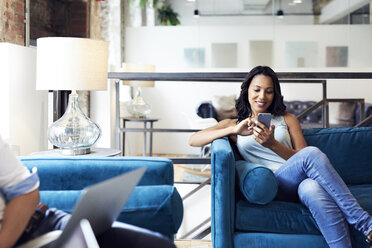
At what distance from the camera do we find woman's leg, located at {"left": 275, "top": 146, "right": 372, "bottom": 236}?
1710 millimetres

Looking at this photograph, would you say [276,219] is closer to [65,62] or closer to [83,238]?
[83,238]

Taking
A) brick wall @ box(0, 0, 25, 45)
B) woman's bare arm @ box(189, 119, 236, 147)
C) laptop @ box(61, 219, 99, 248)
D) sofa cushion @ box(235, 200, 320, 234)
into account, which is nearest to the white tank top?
woman's bare arm @ box(189, 119, 236, 147)

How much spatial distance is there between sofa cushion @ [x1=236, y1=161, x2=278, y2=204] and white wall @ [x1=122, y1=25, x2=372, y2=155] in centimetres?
501

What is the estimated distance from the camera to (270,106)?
91.0 inches

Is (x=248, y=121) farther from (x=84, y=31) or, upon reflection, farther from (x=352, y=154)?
(x=84, y=31)

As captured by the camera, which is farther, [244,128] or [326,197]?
[244,128]

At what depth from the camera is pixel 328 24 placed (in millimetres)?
6836

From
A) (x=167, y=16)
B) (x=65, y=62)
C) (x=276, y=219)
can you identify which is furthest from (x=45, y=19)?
(x=167, y=16)

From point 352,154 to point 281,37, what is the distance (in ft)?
16.0

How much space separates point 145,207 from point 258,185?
23.7 inches

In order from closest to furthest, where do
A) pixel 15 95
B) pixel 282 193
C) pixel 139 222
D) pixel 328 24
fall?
pixel 139 222
pixel 282 193
pixel 15 95
pixel 328 24

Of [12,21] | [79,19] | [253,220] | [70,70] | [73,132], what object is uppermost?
[79,19]

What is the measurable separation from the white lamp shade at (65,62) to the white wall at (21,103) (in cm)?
23

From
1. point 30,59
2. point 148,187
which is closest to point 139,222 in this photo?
point 148,187
